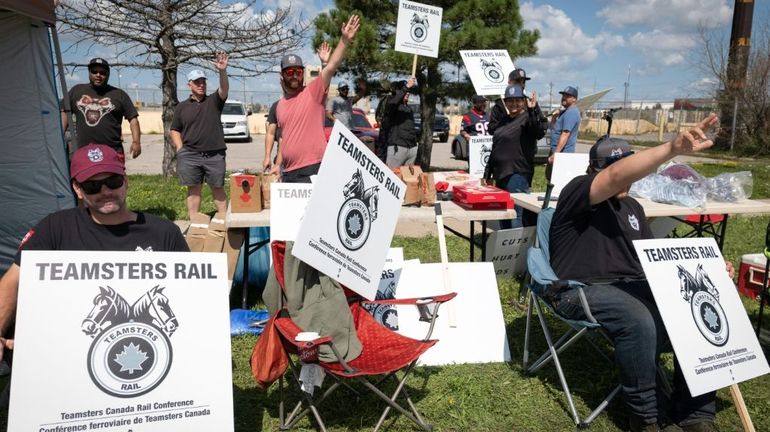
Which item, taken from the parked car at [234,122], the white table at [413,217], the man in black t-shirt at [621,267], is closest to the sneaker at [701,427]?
the man in black t-shirt at [621,267]

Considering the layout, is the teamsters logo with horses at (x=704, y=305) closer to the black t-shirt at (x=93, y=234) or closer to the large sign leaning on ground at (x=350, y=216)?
the large sign leaning on ground at (x=350, y=216)

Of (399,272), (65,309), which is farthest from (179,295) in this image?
(399,272)

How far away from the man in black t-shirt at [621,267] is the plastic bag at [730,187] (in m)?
2.19

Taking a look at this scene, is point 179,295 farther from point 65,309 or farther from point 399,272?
point 399,272

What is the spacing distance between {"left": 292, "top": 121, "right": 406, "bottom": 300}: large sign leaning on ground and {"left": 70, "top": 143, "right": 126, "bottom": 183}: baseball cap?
807 mm

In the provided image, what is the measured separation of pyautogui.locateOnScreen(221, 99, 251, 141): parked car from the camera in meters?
20.7

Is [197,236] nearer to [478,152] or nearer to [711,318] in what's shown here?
[711,318]

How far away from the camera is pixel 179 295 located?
210cm

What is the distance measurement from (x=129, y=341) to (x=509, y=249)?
358cm

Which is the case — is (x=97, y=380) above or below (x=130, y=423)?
above

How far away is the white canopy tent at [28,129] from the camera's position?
4367 millimetres

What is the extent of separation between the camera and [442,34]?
11.0 m

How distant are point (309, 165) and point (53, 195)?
2.40 metres

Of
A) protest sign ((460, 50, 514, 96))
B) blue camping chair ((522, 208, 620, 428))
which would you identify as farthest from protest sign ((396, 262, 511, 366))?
protest sign ((460, 50, 514, 96))
